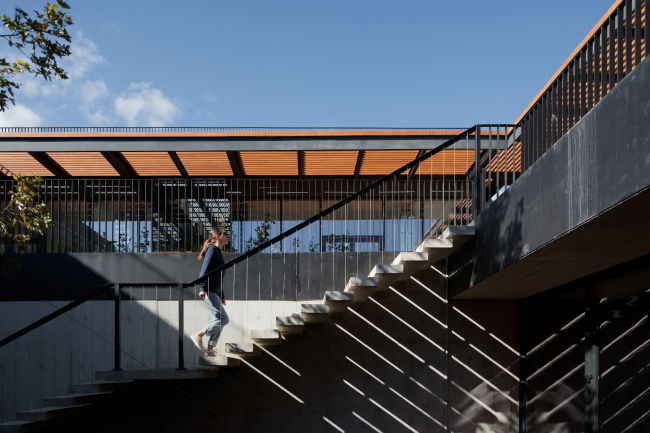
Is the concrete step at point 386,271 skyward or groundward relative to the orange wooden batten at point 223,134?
groundward

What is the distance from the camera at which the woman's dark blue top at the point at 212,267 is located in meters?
7.67

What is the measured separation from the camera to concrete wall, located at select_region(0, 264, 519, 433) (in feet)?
30.6

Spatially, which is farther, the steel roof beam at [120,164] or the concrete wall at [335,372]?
the steel roof beam at [120,164]

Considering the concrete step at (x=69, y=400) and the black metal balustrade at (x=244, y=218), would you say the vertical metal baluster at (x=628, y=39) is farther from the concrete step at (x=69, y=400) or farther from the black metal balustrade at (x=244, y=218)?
the concrete step at (x=69, y=400)

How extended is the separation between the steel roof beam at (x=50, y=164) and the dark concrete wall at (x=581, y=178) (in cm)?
807

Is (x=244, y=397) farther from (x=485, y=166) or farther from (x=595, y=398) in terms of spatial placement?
(x=485, y=166)

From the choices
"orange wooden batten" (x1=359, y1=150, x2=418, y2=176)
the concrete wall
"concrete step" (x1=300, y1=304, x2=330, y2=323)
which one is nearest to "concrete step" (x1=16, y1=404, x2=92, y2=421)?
the concrete wall

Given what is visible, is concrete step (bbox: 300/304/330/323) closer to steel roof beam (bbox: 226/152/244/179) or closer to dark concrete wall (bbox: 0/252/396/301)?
dark concrete wall (bbox: 0/252/396/301)

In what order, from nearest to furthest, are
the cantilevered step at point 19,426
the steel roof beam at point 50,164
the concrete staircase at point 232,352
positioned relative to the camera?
the cantilevered step at point 19,426 < the concrete staircase at point 232,352 < the steel roof beam at point 50,164

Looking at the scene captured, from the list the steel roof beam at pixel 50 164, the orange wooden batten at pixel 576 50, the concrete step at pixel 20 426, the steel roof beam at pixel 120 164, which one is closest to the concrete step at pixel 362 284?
the orange wooden batten at pixel 576 50

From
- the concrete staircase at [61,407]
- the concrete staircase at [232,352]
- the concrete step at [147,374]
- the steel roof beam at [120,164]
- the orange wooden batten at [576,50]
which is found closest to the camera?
the orange wooden batten at [576,50]

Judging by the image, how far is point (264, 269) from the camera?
996 centimetres

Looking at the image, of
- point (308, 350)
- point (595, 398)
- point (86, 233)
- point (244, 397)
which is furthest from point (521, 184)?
point (86, 233)

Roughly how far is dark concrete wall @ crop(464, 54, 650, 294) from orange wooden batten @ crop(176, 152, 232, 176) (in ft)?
19.2
